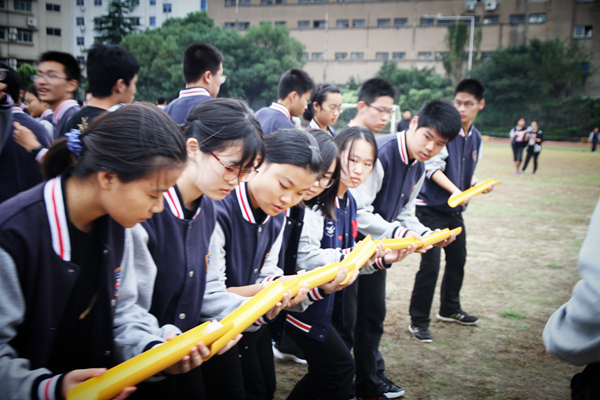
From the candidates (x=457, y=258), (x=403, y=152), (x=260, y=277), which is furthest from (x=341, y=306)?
(x=457, y=258)

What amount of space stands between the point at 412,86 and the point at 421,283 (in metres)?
38.3

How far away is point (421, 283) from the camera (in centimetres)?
395

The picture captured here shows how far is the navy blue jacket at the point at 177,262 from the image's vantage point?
1.76 metres

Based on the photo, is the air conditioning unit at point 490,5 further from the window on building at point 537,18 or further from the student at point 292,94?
the student at point 292,94

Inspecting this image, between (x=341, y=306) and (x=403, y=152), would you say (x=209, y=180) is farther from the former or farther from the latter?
(x=403, y=152)

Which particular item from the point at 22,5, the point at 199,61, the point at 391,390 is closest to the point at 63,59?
the point at 22,5

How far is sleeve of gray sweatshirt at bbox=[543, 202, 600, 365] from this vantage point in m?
1.24

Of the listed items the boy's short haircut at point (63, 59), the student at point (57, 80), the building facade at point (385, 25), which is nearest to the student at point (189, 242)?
the student at point (57, 80)

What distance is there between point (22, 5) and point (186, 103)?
5.77 ft

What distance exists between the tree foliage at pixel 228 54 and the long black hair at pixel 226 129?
90.0 ft

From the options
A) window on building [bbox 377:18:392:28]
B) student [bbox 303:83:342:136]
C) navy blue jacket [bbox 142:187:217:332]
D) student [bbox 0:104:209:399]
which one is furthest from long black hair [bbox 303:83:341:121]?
window on building [bbox 377:18:392:28]

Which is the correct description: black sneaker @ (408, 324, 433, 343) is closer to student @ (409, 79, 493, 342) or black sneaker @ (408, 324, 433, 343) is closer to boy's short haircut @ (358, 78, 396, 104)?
student @ (409, 79, 493, 342)

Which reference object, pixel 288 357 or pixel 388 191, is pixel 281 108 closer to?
pixel 388 191

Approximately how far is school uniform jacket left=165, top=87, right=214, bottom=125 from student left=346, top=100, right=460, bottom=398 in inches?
65.6
